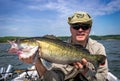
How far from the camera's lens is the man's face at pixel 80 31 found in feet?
17.9

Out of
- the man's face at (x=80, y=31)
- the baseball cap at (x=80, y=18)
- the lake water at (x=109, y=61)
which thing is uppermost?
the baseball cap at (x=80, y=18)

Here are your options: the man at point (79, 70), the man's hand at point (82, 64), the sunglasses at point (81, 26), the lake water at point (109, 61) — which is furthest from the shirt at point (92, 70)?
the lake water at point (109, 61)

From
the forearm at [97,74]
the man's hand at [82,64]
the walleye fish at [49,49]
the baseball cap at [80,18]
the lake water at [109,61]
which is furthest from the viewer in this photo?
the lake water at [109,61]

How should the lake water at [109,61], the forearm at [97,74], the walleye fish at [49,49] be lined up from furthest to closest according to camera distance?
the lake water at [109,61]
the forearm at [97,74]
the walleye fish at [49,49]

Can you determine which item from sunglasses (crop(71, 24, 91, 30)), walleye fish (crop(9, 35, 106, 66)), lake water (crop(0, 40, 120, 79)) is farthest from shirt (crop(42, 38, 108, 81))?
lake water (crop(0, 40, 120, 79))

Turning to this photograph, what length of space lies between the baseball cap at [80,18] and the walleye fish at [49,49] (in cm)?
93

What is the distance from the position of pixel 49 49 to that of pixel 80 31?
4.07 ft

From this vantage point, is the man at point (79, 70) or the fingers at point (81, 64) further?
the man at point (79, 70)

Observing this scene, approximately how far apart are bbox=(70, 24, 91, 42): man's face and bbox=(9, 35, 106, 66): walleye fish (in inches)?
31.3

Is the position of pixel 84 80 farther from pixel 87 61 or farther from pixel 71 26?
pixel 71 26

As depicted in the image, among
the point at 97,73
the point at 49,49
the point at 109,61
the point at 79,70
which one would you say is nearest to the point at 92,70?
the point at 97,73

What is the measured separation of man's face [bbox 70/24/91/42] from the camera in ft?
17.9

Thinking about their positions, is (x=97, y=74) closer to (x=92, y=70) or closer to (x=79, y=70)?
(x=92, y=70)

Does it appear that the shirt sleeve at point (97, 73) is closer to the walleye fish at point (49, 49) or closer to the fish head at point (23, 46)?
the walleye fish at point (49, 49)
